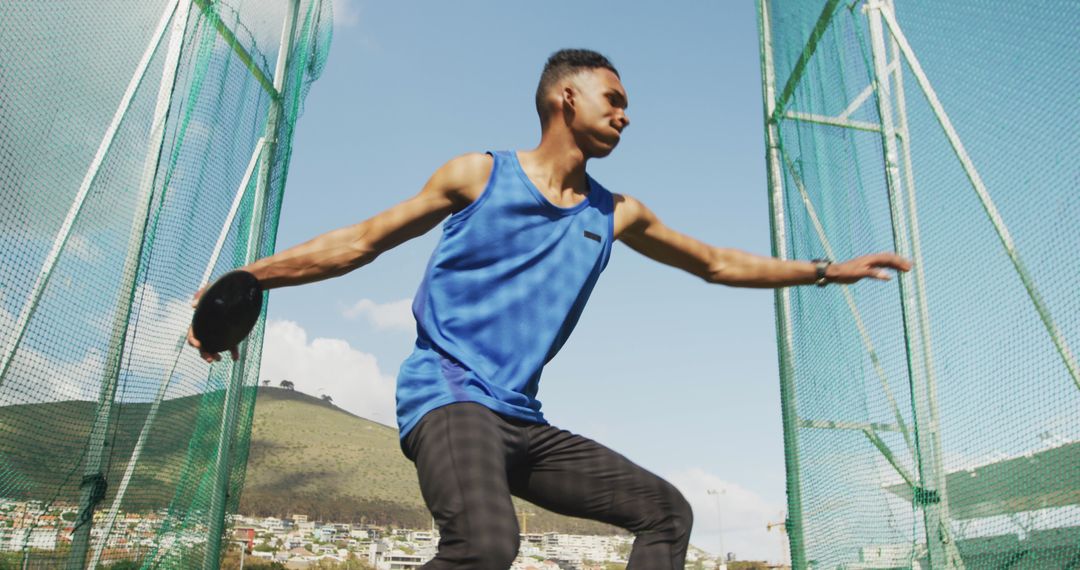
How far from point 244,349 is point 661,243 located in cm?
445

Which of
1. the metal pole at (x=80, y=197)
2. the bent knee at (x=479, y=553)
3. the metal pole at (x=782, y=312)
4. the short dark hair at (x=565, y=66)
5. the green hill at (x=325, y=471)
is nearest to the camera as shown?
the bent knee at (x=479, y=553)

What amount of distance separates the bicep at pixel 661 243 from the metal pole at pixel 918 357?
2.22m

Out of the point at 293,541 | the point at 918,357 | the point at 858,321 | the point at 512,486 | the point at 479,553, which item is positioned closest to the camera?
the point at 479,553

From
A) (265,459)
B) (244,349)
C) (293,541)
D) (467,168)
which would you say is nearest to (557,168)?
(467,168)

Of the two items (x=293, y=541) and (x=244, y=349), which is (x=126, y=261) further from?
(x=293, y=541)

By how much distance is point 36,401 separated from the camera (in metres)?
4.13

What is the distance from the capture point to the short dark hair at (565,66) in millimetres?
2768

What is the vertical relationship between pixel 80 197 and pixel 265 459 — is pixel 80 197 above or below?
below

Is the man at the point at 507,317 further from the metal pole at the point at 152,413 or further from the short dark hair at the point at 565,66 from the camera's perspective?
the metal pole at the point at 152,413

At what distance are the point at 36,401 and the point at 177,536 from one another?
1745 mm

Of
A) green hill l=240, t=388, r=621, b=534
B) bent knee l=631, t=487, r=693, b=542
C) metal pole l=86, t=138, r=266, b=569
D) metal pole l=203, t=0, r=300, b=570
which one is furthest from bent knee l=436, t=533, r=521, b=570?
green hill l=240, t=388, r=621, b=534

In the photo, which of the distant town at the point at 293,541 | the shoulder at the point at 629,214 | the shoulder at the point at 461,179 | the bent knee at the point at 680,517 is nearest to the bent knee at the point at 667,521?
the bent knee at the point at 680,517

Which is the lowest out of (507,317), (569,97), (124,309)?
(507,317)

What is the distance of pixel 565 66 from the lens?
9.17 feet
